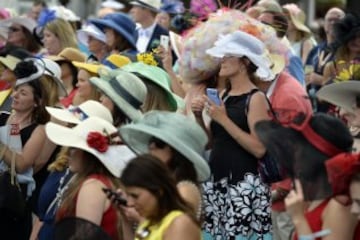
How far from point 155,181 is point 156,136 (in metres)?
0.72

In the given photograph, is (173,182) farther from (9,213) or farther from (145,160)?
(9,213)

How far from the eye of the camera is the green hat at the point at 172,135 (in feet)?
19.3

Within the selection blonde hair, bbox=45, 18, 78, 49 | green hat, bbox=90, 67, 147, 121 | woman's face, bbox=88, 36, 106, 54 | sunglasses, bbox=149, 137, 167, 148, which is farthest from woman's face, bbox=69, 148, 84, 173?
blonde hair, bbox=45, 18, 78, 49

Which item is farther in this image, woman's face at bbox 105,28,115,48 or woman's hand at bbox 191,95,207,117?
woman's face at bbox 105,28,115,48

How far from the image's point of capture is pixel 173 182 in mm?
5273

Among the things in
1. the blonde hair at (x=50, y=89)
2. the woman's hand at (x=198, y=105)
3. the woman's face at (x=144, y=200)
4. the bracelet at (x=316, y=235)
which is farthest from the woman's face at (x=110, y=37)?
the bracelet at (x=316, y=235)

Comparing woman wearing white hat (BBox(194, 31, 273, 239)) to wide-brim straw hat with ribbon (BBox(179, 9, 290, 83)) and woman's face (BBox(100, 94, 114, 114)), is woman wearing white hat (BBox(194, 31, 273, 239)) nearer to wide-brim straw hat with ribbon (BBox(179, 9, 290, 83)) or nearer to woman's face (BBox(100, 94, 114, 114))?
wide-brim straw hat with ribbon (BBox(179, 9, 290, 83))

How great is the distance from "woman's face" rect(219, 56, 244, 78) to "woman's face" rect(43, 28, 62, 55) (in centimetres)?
422

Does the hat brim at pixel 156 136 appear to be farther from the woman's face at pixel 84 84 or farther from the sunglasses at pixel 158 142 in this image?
the woman's face at pixel 84 84

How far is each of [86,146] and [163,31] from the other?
5.84 m

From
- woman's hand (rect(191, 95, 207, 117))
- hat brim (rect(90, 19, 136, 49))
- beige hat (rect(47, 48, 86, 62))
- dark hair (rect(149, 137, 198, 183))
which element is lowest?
beige hat (rect(47, 48, 86, 62))

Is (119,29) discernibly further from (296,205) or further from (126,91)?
(296,205)

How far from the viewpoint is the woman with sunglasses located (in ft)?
17.1

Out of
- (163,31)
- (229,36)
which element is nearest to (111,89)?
(229,36)
